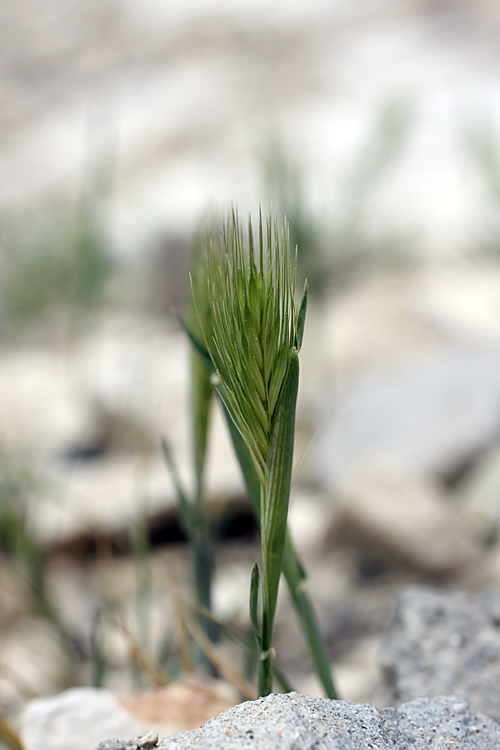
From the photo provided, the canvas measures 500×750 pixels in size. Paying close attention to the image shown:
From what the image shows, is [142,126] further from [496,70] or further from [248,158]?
[496,70]

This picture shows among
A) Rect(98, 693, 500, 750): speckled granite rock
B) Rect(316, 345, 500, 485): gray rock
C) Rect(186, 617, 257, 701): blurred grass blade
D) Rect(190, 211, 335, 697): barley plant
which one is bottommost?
Rect(98, 693, 500, 750): speckled granite rock

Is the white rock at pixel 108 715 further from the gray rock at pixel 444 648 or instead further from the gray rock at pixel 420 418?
the gray rock at pixel 420 418

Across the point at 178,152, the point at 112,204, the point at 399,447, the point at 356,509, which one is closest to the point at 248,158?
the point at 178,152

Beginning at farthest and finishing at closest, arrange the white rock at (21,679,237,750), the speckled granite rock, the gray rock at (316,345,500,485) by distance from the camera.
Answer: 1. the gray rock at (316,345,500,485)
2. the white rock at (21,679,237,750)
3. the speckled granite rock

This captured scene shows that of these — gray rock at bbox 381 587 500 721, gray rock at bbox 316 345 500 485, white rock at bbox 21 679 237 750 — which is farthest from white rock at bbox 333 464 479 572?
white rock at bbox 21 679 237 750

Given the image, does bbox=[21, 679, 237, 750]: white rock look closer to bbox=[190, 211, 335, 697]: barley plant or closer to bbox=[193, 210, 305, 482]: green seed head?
bbox=[190, 211, 335, 697]: barley plant

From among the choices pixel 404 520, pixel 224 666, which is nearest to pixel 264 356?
pixel 224 666

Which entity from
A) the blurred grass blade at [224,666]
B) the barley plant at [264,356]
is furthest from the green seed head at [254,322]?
the blurred grass blade at [224,666]
